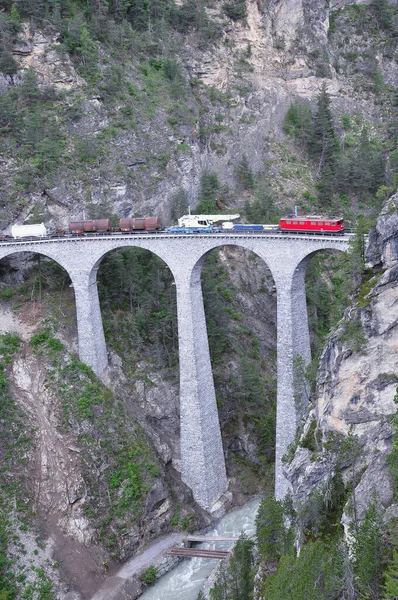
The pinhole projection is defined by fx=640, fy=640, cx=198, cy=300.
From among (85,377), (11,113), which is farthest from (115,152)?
(85,377)

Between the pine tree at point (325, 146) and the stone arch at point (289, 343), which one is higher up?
the pine tree at point (325, 146)

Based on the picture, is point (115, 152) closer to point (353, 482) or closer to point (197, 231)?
point (197, 231)

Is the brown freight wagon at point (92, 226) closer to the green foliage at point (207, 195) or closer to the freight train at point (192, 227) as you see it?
the freight train at point (192, 227)

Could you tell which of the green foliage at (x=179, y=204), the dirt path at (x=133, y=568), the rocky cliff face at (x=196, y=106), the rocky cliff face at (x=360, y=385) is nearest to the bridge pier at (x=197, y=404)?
the dirt path at (x=133, y=568)

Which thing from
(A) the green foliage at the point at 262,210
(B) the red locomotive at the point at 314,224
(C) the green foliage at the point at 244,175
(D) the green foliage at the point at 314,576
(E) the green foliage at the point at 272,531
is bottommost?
(E) the green foliage at the point at 272,531

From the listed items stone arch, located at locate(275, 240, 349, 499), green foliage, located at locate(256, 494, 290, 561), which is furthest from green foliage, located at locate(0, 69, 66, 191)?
green foliage, located at locate(256, 494, 290, 561)
